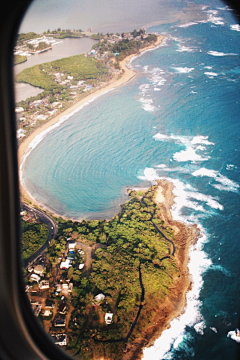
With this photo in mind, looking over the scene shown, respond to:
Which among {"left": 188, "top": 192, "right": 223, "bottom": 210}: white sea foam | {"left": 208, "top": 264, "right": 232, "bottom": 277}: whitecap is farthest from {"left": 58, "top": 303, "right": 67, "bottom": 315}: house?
{"left": 188, "top": 192, "right": 223, "bottom": 210}: white sea foam

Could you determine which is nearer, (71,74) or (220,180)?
(220,180)

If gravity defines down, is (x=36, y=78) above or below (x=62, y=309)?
above

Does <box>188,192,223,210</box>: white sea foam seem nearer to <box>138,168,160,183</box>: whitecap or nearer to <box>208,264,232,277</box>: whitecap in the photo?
<box>138,168,160,183</box>: whitecap

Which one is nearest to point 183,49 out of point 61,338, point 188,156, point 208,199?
point 188,156

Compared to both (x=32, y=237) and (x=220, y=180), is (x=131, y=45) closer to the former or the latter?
(x=220, y=180)

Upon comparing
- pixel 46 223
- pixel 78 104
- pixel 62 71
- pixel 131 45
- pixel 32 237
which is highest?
pixel 131 45

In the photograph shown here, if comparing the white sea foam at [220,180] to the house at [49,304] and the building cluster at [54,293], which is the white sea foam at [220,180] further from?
the house at [49,304]

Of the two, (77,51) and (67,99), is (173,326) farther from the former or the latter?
(77,51)
